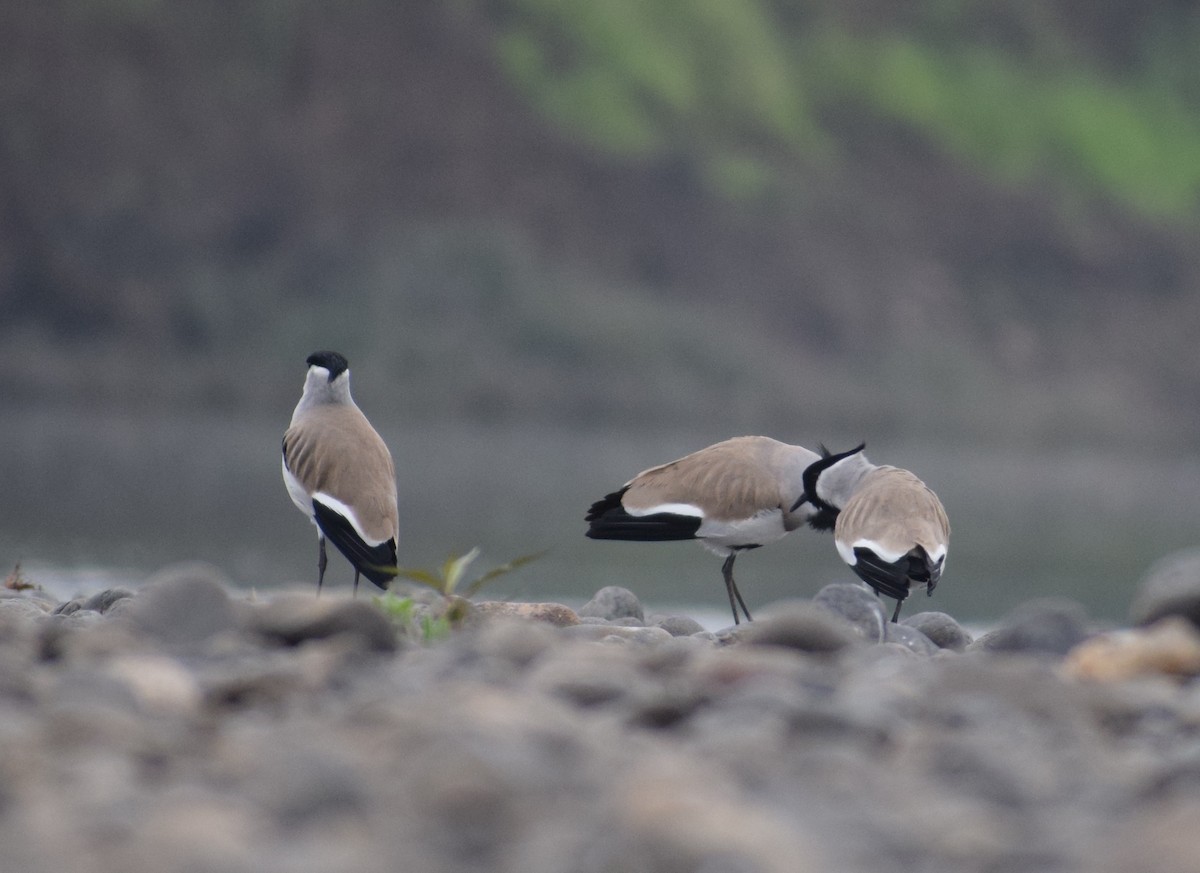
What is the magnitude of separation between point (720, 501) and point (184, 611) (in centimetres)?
291

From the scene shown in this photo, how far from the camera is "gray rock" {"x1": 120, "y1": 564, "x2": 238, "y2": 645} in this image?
502cm

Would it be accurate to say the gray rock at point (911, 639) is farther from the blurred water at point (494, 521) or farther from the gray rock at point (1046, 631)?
the blurred water at point (494, 521)

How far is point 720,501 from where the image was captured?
745cm

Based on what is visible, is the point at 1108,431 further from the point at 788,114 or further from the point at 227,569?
the point at 227,569

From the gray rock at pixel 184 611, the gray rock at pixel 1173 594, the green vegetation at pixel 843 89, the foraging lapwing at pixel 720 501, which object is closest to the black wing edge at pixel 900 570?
the foraging lapwing at pixel 720 501

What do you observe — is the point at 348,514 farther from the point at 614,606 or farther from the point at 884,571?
the point at 884,571

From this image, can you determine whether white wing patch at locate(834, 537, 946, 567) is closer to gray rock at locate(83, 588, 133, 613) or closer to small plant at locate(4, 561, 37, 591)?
gray rock at locate(83, 588, 133, 613)

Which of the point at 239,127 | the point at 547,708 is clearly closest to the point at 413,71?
the point at 239,127

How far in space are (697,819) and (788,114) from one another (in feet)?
298

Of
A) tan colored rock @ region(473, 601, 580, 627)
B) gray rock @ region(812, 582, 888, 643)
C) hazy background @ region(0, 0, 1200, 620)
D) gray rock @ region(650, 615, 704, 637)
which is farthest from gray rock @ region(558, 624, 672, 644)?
hazy background @ region(0, 0, 1200, 620)

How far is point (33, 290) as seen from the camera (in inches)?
2650

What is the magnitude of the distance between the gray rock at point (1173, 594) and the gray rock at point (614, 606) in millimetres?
2604

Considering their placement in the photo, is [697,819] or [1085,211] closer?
[697,819]

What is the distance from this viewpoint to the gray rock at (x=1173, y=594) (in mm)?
5418
